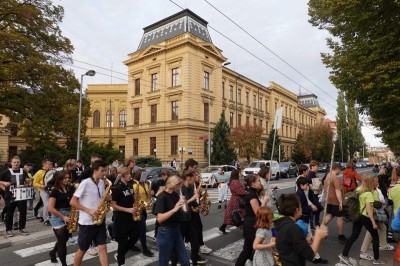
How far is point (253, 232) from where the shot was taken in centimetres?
516

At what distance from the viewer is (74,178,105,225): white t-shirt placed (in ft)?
16.4

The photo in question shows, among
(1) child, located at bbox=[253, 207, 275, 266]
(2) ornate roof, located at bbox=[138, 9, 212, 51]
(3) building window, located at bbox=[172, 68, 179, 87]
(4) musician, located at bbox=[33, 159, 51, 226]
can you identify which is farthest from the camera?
(2) ornate roof, located at bbox=[138, 9, 212, 51]

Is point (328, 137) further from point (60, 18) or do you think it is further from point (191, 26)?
point (60, 18)

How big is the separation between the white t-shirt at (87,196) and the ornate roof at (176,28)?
3748 cm

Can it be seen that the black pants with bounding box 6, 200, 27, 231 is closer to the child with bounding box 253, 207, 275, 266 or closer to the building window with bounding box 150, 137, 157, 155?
the child with bounding box 253, 207, 275, 266

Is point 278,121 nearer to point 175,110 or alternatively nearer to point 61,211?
point 61,211

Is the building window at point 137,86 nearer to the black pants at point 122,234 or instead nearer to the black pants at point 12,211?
the black pants at point 12,211

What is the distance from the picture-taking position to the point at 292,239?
132 inches

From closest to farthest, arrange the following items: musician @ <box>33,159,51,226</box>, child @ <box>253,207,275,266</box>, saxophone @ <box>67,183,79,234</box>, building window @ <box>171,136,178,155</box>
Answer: child @ <box>253,207,275,266</box> → saxophone @ <box>67,183,79,234</box> → musician @ <box>33,159,51,226</box> → building window @ <box>171,136,178,155</box>

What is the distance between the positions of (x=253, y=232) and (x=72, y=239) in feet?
15.9

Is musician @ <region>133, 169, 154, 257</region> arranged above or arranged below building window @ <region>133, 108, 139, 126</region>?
below

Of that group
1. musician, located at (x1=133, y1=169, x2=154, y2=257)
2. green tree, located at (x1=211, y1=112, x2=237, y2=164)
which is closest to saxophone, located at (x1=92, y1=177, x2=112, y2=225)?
musician, located at (x1=133, y1=169, x2=154, y2=257)

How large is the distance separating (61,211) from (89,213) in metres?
1.26

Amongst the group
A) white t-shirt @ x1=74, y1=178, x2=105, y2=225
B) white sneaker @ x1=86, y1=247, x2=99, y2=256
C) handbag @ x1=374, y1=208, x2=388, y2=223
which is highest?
white t-shirt @ x1=74, y1=178, x2=105, y2=225
